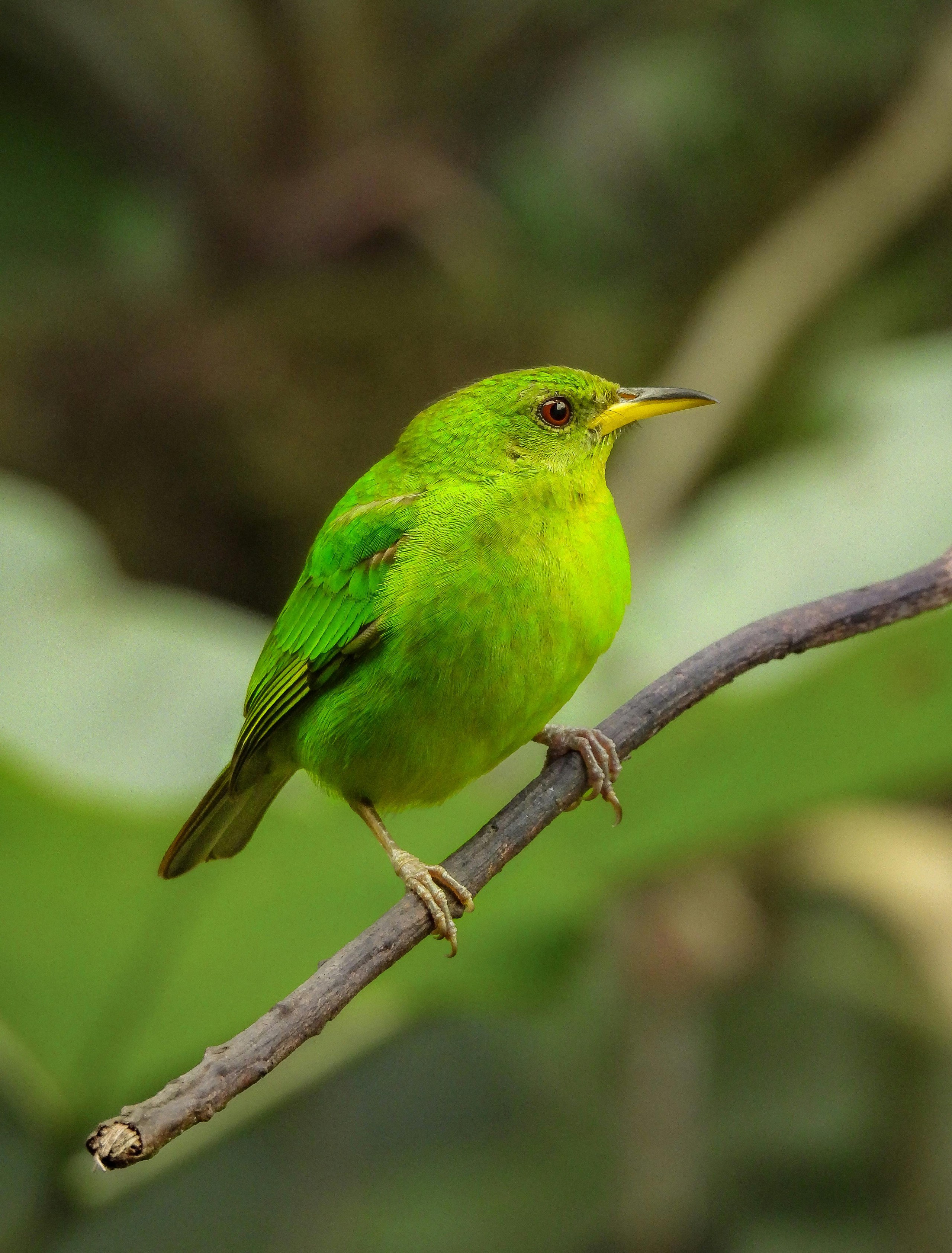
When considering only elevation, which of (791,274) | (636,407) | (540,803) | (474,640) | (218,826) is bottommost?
(540,803)

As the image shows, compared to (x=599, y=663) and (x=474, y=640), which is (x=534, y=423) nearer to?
(x=474, y=640)

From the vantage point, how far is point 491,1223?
169 inches

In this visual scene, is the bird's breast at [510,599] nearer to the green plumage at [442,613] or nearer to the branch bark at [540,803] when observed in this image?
the green plumage at [442,613]

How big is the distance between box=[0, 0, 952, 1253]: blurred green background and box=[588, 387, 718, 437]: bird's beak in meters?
0.51

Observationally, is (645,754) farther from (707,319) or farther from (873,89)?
(873,89)

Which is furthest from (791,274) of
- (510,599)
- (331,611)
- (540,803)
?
(540,803)

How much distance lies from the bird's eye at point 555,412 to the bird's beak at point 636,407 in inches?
1.7

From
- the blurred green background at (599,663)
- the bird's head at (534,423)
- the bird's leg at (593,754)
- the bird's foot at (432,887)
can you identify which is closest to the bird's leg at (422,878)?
the bird's foot at (432,887)

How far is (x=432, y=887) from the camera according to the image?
224 centimetres

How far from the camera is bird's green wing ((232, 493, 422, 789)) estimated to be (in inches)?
89.4

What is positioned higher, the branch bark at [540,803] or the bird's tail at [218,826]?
the bird's tail at [218,826]

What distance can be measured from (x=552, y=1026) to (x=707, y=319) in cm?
267

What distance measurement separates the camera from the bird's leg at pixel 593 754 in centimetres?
216

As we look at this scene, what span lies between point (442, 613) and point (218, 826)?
0.54 meters
